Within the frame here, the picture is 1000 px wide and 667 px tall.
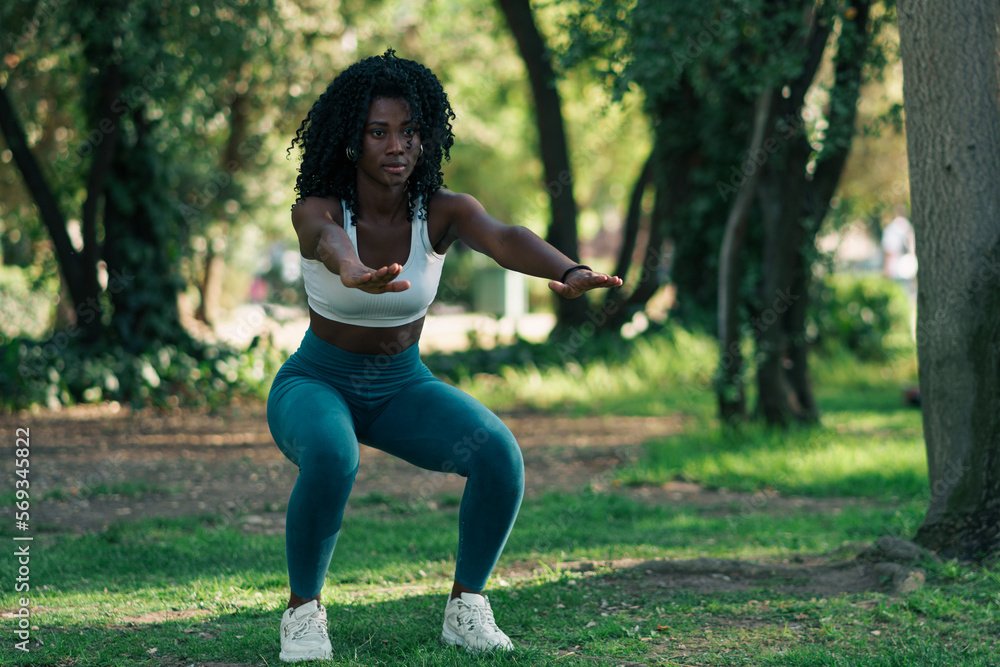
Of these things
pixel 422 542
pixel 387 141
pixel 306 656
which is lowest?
pixel 422 542

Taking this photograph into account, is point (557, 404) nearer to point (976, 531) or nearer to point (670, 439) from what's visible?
point (670, 439)

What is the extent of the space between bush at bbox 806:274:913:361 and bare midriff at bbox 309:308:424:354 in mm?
10671

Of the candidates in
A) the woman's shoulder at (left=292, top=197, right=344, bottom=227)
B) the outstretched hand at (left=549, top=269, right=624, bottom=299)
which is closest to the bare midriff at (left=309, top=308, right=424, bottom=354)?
the woman's shoulder at (left=292, top=197, right=344, bottom=227)

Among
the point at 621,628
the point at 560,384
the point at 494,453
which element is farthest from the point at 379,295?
the point at 560,384

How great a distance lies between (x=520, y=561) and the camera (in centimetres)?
539

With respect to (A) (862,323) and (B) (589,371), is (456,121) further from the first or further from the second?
(A) (862,323)

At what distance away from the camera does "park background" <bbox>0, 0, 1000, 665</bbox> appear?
4.40 meters

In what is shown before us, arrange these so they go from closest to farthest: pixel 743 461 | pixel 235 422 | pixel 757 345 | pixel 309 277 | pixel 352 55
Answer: pixel 309 277, pixel 743 461, pixel 757 345, pixel 235 422, pixel 352 55

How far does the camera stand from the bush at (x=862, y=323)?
14.0m

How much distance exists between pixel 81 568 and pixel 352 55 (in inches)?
503

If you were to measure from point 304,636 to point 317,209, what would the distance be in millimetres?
1349

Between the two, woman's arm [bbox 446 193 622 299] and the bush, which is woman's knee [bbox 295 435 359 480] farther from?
the bush

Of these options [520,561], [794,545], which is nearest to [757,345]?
[794,545]

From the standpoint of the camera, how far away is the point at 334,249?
11.2 ft
